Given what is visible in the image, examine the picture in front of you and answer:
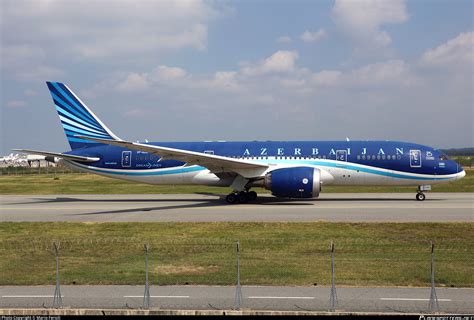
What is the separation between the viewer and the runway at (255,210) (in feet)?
76.8

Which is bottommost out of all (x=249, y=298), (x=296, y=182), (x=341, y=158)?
(x=249, y=298)

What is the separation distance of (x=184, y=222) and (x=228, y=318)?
1309 centimetres

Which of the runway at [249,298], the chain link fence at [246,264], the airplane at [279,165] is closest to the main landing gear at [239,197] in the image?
the airplane at [279,165]

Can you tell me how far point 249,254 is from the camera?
576 inches

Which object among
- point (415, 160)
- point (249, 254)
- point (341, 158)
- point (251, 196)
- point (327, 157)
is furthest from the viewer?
point (251, 196)

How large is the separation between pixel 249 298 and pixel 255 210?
1626 cm

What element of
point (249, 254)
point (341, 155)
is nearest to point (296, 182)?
point (341, 155)

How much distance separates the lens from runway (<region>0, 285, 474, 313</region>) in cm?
1001

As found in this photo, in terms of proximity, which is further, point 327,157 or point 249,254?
point 327,157

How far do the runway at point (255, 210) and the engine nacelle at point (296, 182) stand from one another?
83 cm

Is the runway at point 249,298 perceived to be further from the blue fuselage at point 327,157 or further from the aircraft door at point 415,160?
the aircraft door at point 415,160

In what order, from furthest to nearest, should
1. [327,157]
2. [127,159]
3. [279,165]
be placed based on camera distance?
[127,159] → [279,165] → [327,157]

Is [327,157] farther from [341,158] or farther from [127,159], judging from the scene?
[127,159]

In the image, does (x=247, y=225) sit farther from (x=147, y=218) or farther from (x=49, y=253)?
(x=49, y=253)
